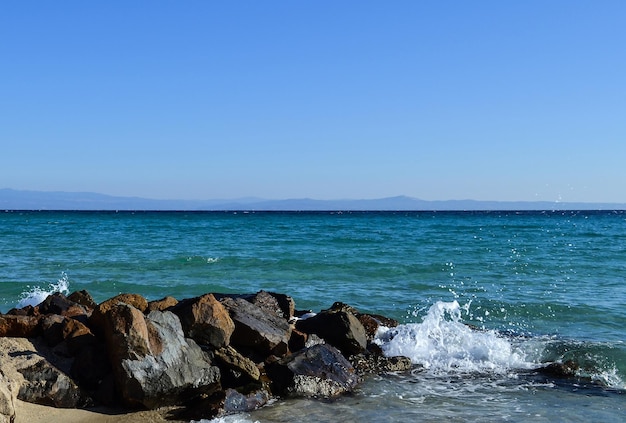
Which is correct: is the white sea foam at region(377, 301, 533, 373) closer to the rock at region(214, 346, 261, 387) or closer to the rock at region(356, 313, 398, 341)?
the rock at region(356, 313, 398, 341)

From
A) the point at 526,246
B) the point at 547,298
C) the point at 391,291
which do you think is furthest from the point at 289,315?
the point at 526,246

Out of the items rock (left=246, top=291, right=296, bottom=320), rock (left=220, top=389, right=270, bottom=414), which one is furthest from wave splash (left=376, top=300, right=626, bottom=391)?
rock (left=220, top=389, right=270, bottom=414)

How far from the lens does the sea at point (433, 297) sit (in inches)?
352

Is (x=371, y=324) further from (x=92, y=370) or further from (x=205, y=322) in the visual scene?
(x=92, y=370)

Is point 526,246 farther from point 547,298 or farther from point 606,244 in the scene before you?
point 547,298

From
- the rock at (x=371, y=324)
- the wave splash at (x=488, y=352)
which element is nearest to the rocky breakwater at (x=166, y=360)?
the wave splash at (x=488, y=352)

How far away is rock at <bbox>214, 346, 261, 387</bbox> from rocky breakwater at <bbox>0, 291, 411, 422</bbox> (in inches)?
0.5

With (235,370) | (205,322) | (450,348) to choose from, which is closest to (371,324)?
(450,348)

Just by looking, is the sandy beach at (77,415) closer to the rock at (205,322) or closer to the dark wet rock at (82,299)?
the rock at (205,322)

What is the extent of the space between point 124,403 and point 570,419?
5365 mm

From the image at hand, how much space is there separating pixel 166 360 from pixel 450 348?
5.50 m

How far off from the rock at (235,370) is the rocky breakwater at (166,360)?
1cm

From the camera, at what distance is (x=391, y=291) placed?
18.5m

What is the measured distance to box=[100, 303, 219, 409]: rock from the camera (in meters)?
8.06
